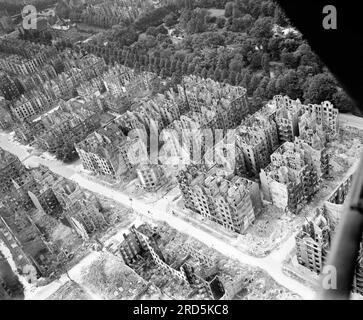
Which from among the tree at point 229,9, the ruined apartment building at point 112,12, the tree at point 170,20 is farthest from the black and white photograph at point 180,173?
the ruined apartment building at point 112,12

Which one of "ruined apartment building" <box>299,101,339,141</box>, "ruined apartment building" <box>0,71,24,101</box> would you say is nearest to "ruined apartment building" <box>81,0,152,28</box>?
"ruined apartment building" <box>0,71,24,101</box>

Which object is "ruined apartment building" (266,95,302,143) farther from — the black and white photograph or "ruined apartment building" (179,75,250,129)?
"ruined apartment building" (179,75,250,129)

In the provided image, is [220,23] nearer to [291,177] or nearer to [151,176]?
[151,176]

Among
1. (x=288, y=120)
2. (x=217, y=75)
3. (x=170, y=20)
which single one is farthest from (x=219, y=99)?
(x=170, y=20)
